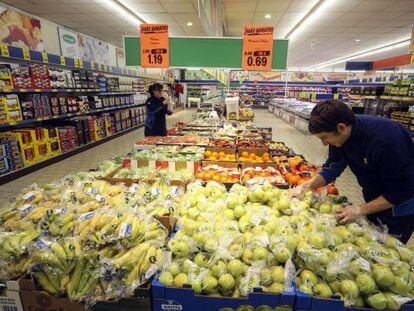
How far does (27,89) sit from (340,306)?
635cm

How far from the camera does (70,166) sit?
6.21 meters

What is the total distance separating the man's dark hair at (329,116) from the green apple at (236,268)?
0.91m

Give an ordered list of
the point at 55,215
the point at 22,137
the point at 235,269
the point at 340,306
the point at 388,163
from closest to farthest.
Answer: the point at 340,306 < the point at 235,269 < the point at 388,163 < the point at 55,215 < the point at 22,137

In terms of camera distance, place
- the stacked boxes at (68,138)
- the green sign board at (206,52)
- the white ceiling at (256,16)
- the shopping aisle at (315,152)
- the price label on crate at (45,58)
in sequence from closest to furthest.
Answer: the green sign board at (206,52)
the shopping aisle at (315,152)
the price label on crate at (45,58)
the stacked boxes at (68,138)
the white ceiling at (256,16)

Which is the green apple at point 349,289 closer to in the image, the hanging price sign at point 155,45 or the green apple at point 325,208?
the green apple at point 325,208

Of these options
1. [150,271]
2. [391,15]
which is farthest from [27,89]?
[391,15]

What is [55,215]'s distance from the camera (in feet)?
5.62

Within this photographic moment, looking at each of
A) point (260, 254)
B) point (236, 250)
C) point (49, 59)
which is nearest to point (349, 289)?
point (260, 254)

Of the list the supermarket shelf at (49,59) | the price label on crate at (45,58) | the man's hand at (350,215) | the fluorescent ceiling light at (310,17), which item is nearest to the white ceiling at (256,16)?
the fluorescent ceiling light at (310,17)

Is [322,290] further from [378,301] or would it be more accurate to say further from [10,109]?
[10,109]

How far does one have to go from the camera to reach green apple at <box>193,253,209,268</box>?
1.39 metres

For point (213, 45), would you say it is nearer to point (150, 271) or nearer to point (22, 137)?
point (150, 271)

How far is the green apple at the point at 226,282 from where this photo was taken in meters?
1.28

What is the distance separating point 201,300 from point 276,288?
0.36m
